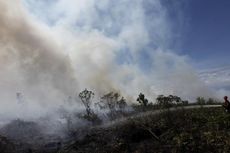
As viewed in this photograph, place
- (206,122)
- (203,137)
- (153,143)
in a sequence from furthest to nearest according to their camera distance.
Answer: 1. (206,122)
2. (153,143)
3. (203,137)

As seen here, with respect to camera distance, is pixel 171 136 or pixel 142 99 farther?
pixel 142 99

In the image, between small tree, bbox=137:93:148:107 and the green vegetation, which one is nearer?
the green vegetation

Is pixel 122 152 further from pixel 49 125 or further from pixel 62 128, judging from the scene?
pixel 49 125

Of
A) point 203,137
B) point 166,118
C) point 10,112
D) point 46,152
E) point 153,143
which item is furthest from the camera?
point 10,112

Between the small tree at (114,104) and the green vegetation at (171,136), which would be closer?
the green vegetation at (171,136)

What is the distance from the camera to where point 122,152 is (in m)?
41.7

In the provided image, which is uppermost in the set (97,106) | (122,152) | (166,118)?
(97,106)

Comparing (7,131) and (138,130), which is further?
(7,131)

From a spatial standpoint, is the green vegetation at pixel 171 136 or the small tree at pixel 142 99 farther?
the small tree at pixel 142 99

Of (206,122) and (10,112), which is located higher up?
(10,112)

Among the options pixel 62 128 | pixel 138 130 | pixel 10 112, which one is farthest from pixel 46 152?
pixel 10 112

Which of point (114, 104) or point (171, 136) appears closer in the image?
point (171, 136)

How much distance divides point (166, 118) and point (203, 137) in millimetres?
12660

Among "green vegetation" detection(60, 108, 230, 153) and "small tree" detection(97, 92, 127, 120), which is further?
"small tree" detection(97, 92, 127, 120)
